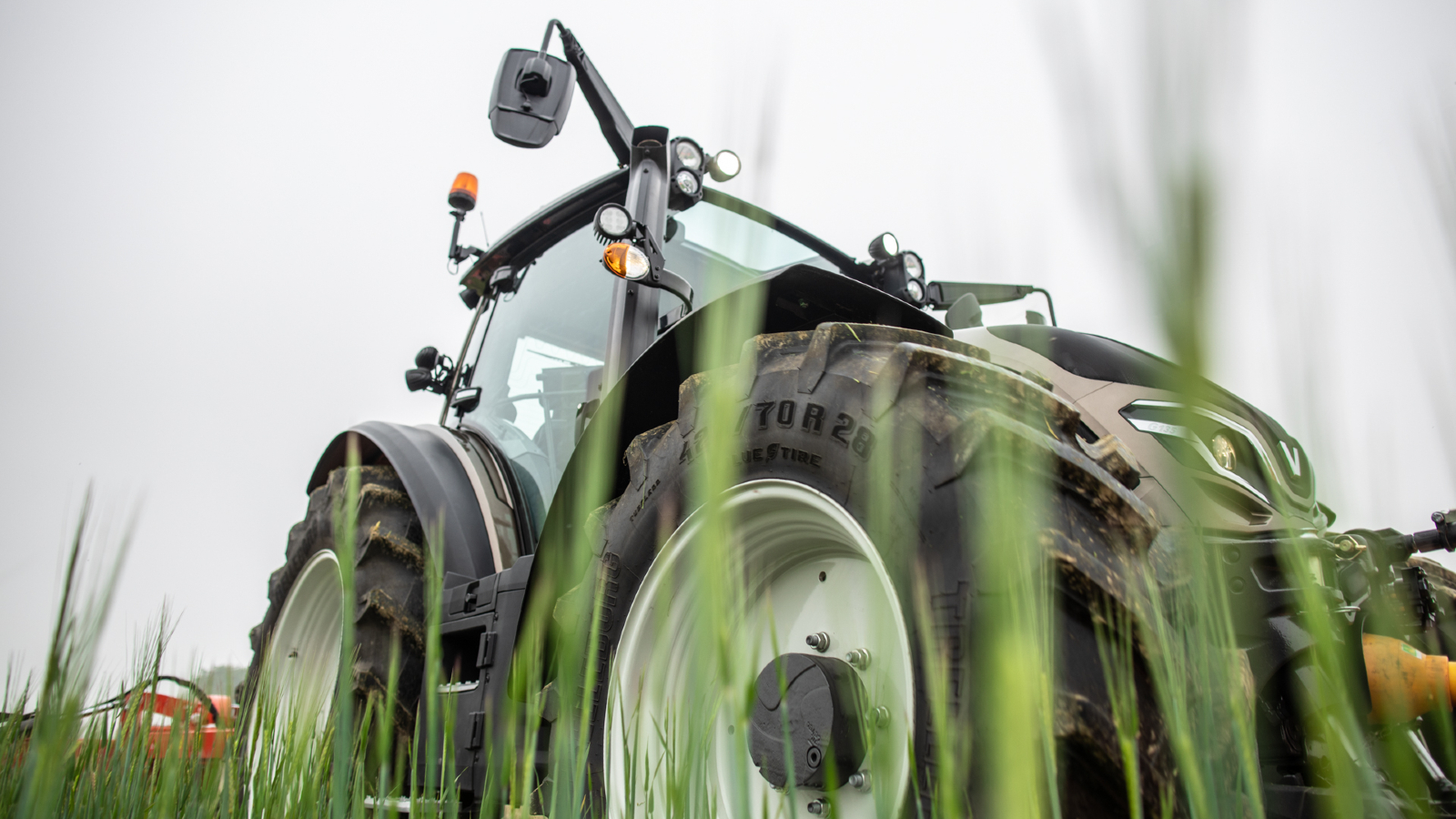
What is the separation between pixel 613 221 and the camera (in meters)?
1.97

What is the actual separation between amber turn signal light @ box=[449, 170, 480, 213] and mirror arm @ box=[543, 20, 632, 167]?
897 mm

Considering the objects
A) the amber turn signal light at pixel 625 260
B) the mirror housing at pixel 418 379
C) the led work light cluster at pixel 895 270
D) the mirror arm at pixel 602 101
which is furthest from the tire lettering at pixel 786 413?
the mirror housing at pixel 418 379

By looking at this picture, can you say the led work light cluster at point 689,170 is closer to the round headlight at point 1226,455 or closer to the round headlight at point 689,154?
the round headlight at point 689,154

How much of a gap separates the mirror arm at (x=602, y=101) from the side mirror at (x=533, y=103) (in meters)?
0.40

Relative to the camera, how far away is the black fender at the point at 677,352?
1.46 m

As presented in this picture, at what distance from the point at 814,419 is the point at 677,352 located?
482 mm

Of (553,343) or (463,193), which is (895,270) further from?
(463,193)

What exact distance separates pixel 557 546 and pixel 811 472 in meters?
0.62

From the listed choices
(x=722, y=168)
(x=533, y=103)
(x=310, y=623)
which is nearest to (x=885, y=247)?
(x=722, y=168)

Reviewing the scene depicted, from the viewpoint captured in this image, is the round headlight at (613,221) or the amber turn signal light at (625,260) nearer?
the amber turn signal light at (625,260)

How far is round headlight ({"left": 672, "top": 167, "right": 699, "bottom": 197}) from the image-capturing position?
2.29 metres

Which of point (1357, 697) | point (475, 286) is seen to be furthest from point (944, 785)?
point (475, 286)

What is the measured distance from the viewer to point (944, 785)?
40 cm

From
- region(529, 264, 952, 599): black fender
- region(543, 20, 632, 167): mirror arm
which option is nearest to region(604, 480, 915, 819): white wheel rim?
region(529, 264, 952, 599): black fender
